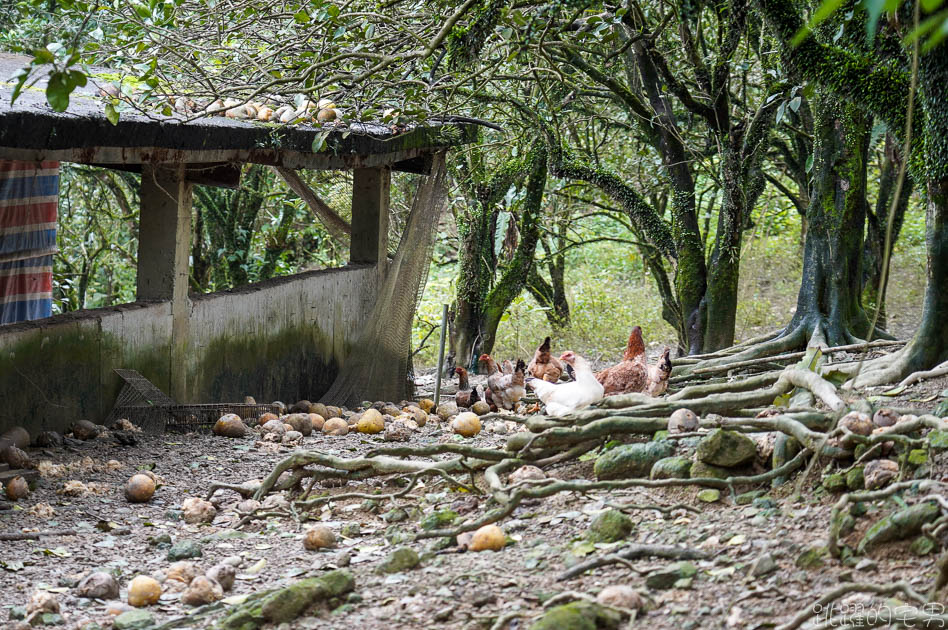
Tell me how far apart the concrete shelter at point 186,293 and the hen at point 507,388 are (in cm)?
197

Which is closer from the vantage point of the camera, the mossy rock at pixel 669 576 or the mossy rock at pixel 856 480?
the mossy rock at pixel 669 576

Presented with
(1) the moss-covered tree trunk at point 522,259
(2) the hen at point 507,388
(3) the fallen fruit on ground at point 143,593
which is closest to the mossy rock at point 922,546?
(3) the fallen fruit on ground at point 143,593

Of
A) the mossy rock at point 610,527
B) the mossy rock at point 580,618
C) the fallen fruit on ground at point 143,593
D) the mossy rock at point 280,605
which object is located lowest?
the fallen fruit on ground at point 143,593

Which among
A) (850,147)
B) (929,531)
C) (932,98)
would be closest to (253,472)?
(929,531)

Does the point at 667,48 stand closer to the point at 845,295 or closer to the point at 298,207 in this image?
the point at 845,295

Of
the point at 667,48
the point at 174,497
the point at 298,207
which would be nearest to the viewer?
the point at 174,497

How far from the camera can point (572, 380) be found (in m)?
5.70

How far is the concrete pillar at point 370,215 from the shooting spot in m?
8.35

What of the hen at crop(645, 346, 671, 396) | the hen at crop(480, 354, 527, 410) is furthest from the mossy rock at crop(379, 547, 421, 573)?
the hen at crop(480, 354, 527, 410)

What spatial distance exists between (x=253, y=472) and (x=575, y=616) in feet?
10.5

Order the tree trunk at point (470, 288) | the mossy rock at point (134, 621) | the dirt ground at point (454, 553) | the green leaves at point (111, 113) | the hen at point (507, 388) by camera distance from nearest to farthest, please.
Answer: the dirt ground at point (454, 553) → the mossy rock at point (134, 621) → the green leaves at point (111, 113) → the hen at point (507, 388) → the tree trunk at point (470, 288)

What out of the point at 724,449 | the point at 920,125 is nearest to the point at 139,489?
the point at 724,449

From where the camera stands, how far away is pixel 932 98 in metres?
4.05

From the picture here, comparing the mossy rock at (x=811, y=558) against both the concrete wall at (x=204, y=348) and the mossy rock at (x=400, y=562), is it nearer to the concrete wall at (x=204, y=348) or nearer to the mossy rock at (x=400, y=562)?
the mossy rock at (x=400, y=562)
